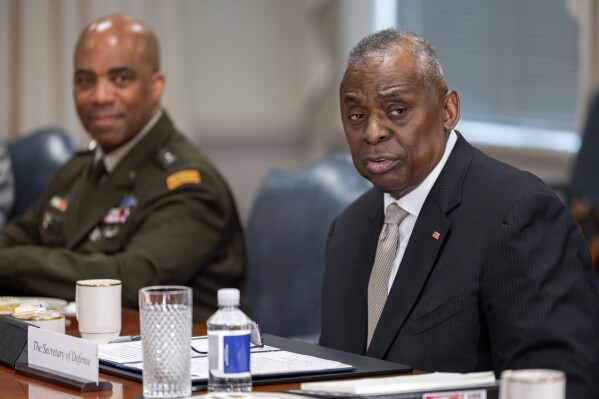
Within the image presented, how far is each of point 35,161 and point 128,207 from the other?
146cm

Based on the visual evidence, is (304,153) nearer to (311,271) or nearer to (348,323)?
(311,271)

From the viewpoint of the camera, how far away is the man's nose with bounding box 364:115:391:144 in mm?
2330

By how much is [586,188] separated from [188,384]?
281 centimetres

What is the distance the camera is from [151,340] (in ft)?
5.87

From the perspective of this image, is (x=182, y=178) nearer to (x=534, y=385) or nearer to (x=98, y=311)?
(x=98, y=311)

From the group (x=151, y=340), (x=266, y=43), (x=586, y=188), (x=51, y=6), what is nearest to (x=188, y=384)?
(x=151, y=340)

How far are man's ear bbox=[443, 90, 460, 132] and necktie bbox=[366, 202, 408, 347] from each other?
0.20 m

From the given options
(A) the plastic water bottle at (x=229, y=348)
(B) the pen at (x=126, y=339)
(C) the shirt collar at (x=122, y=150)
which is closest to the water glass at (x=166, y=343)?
(A) the plastic water bottle at (x=229, y=348)

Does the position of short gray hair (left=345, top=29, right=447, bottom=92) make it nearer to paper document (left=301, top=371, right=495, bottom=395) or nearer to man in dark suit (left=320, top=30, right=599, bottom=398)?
man in dark suit (left=320, top=30, right=599, bottom=398)

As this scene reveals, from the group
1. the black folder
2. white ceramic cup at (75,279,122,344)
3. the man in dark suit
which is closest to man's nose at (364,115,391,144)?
the man in dark suit

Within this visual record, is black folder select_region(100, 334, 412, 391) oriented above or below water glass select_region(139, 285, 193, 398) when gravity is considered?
below

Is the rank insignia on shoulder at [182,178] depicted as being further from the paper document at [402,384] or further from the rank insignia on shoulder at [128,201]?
the paper document at [402,384]

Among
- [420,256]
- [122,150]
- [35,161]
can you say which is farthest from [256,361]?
[35,161]

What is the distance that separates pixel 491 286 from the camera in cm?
218
